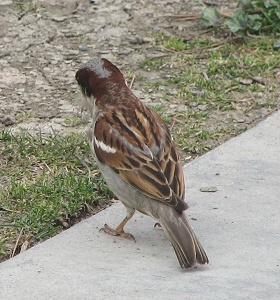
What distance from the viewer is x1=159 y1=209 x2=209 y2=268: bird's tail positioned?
15.2 ft

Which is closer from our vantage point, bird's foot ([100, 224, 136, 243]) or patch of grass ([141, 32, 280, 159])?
bird's foot ([100, 224, 136, 243])

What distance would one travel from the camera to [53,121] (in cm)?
655

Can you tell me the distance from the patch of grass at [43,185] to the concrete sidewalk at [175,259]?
0.18 metres

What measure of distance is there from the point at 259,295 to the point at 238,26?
3905 millimetres

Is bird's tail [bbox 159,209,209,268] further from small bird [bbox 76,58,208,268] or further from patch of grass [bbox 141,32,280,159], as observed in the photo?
patch of grass [bbox 141,32,280,159]

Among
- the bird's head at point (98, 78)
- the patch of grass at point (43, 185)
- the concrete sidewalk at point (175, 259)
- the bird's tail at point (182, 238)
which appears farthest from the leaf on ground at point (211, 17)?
the bird's tail at point (182, 238)

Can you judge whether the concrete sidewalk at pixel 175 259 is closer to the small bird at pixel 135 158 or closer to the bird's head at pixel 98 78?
the small bird at pixel 135 158

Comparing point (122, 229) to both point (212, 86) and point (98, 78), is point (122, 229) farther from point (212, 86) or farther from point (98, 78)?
point (212, 86)

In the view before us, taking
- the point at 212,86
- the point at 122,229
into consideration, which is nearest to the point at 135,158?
the point at 122,229

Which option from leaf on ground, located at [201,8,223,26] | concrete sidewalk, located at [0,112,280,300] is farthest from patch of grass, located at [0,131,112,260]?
leaf on ground, located at [201,8,223,26]

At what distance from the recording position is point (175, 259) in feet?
15.8

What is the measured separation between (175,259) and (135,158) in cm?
62

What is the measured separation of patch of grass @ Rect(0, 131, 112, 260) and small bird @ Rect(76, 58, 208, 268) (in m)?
0.38

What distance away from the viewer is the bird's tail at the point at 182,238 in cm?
462
